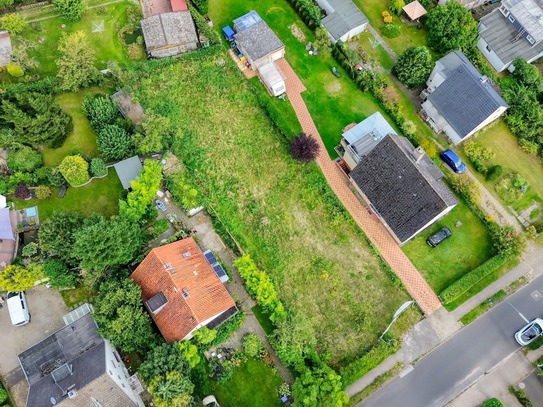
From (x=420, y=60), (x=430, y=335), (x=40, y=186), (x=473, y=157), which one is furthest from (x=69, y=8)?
(x=430, y=335)

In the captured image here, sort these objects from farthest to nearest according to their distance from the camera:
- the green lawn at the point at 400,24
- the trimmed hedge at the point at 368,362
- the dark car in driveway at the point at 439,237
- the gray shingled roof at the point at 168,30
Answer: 1. the green lawn at the point at 400,24
2. the gray shingled roof at the point at 168,30
3. the dark car in driveway at the point at 439,237
4. the trimmed hedge at the point at 368,362

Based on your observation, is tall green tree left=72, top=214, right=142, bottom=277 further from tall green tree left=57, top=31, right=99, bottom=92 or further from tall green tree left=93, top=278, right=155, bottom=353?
tall green tree left=57, top=31, right=99, bottom=92

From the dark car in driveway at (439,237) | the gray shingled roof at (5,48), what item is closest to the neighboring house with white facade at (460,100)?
the dark car in driveway at (439,237)

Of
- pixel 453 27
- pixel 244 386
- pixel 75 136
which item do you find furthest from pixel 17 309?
pixel 453 27

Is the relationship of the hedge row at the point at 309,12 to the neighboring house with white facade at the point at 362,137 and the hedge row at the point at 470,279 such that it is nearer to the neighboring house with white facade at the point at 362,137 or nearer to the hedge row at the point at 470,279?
the neighboring house with white facade at the point at 362,137

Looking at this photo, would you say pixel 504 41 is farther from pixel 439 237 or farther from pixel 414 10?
pixel 439 237
